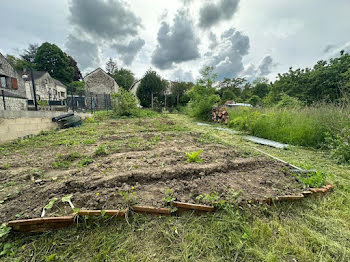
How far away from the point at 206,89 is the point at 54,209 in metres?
9.50

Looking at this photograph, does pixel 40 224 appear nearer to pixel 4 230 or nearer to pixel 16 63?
pixel 4 230

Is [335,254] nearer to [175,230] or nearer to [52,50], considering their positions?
[175,230]

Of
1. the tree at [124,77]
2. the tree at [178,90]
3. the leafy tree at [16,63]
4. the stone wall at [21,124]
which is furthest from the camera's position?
the tree at [124,77]

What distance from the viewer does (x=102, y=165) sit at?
2.05 m

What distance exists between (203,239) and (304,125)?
464cm

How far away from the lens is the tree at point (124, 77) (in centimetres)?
3816

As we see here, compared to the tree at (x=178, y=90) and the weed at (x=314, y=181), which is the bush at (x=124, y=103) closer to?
the tree at (x=178, y=90)

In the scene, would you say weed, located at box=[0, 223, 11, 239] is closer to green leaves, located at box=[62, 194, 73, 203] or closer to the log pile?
green leaves, located at box=[62, 194, 73, 203]

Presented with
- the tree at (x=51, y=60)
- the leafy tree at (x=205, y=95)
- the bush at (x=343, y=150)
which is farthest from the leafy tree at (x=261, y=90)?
the tree at (x=51, y=60)

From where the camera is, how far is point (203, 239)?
41.5 inches

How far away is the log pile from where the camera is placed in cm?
777

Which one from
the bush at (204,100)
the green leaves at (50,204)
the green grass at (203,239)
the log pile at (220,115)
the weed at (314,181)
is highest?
the bush at (204,100)

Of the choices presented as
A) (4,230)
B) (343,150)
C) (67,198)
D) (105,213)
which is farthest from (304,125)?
(4,230)

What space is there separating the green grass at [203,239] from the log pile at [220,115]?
6.66 meters
